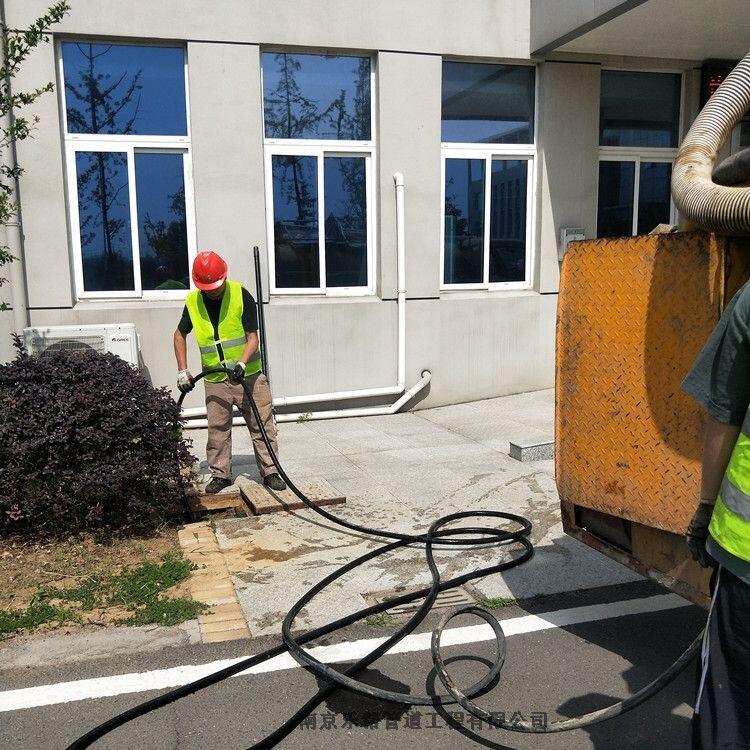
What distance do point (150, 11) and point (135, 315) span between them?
3.16 m

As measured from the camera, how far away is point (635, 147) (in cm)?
981

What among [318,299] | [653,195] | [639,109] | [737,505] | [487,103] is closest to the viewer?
[737,505]

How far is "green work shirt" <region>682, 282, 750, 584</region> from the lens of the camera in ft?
6.59

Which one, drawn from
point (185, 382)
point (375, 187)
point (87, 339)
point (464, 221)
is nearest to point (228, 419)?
point (185, 382)

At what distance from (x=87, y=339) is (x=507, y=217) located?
17.3 ft

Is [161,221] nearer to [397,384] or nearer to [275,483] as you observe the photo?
[397,384]

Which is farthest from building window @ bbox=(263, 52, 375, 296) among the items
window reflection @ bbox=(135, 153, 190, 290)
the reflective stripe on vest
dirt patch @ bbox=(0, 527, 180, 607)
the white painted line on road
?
the reflective stripe on vest

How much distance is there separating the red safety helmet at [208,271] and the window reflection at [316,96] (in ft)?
11.0

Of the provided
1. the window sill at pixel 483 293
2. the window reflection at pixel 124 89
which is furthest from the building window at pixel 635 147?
the window reflection at pixel 124 89

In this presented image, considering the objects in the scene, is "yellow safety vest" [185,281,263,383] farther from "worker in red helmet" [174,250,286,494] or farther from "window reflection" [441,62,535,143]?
"window reflection" [441,62,535,143]

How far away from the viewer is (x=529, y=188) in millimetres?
9562

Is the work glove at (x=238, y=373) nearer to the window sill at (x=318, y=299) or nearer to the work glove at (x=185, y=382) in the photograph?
the work glove at (x=185, y=382)

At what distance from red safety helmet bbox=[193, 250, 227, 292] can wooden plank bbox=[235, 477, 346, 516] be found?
63.0 inches

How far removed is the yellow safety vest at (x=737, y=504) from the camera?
78.9 inches
